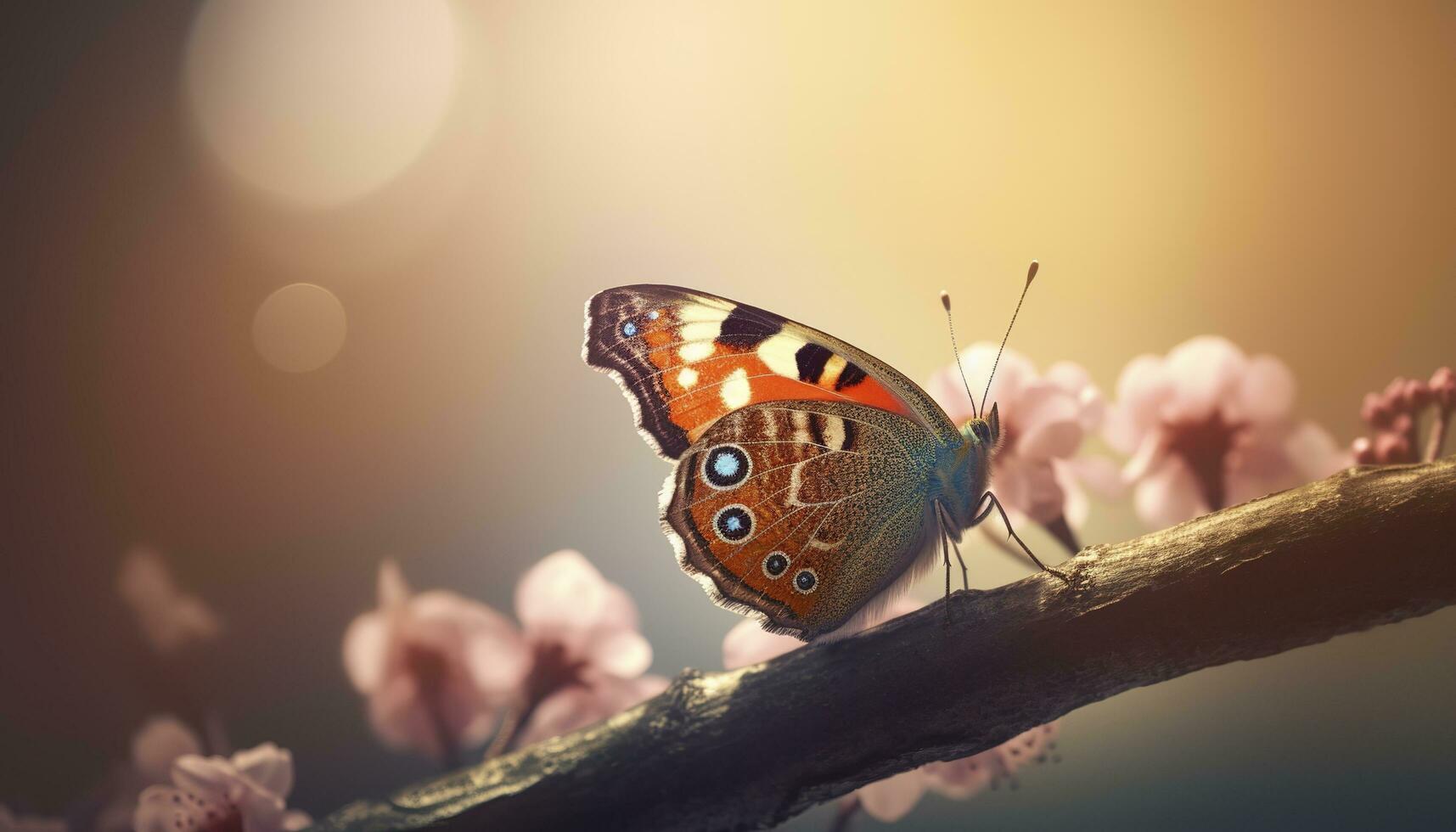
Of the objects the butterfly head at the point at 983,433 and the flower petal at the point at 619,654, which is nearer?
the butterfly head at the point at 983,433

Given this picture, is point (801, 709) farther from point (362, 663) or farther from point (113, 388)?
point (113, 388)

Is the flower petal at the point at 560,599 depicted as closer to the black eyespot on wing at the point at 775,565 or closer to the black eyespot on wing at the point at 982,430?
the black eyespot on wing at the point at 775,565

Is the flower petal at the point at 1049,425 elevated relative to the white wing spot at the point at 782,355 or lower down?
lower down

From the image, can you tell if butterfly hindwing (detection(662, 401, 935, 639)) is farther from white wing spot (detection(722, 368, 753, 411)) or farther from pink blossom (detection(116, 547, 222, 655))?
pink blossom (detection(116, 547, 222, 655))

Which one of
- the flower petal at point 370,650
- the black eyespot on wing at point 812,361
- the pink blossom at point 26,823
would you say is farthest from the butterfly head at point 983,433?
the pink blossom at point 26,823

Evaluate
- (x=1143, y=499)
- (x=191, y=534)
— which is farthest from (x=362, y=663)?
(x=1143, y=499)
